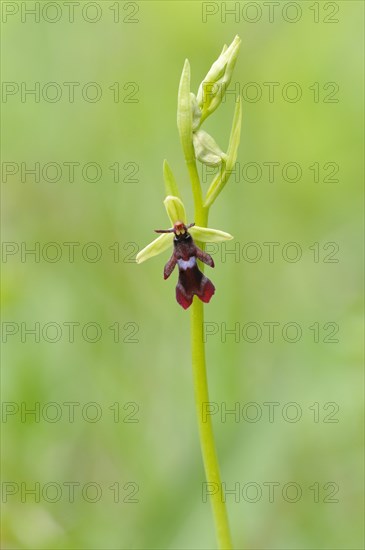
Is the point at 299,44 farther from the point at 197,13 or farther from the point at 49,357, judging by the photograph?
the point at 49,357

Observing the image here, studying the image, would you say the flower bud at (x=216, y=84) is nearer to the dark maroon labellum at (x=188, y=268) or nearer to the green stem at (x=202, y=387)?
the green stem at (x=202, y=387)

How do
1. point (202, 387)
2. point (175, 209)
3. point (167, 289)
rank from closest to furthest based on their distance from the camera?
point (202, 387)
point (175, 209)
point (167, 289)

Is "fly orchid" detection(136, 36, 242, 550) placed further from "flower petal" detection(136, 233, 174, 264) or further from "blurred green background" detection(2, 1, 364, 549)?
"blurred green background" detection(2, 1, 364, 549)

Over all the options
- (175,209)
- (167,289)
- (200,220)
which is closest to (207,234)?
(200,220)

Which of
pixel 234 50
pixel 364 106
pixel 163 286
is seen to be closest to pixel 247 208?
pixel 163 286

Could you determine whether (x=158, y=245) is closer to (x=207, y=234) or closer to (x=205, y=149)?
(x=207, y=234)

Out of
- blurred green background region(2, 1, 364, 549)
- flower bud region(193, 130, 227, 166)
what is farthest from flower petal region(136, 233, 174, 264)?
blurred green background region(2, 1, 364, 549)

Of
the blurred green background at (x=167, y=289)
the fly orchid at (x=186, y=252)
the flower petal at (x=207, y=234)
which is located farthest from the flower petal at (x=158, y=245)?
the blurred green background at (x=167, y=289)
